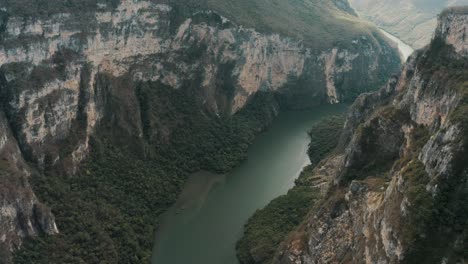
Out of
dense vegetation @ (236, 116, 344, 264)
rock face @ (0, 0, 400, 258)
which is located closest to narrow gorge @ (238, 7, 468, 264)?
dense vegetation @ (236, 116, 344, 264)

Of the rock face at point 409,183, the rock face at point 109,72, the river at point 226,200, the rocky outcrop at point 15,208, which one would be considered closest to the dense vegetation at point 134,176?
the rocky outcrop at point 15,208

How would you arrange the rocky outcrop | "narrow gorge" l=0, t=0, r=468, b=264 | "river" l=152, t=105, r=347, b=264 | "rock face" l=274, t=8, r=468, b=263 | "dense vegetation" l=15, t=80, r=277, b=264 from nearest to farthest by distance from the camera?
1. "rock face" l=274, t=8, r=468, b=263
2. "narrow gorge" l=0, t=0, r=468, b=264
3. the rocky outcrop
4. "dense vegetation" l=15, t=80, r=277, b=264
5. "river" l=152, t=105, r=347, b=264

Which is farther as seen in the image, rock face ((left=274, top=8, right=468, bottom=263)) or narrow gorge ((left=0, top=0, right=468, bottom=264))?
narrow gorge ((left=0, top=0, right=468, bottom=264))

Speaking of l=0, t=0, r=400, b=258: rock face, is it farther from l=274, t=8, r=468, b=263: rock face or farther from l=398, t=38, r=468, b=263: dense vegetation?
l=398, t=38, r=468, b=263: dense vegetation

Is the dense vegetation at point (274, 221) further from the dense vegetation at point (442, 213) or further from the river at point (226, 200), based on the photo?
the dense vegetation at point (442, 213)

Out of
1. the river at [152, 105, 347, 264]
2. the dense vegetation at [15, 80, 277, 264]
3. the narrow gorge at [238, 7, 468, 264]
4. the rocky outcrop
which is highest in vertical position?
the narrow gorge at [238, 7, 468, 264]

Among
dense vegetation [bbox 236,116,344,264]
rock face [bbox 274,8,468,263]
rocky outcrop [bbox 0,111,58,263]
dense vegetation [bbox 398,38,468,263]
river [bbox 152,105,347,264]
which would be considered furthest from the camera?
river [bbox 152,105,347,264]

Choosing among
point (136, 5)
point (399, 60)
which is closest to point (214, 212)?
point (136, 5)
